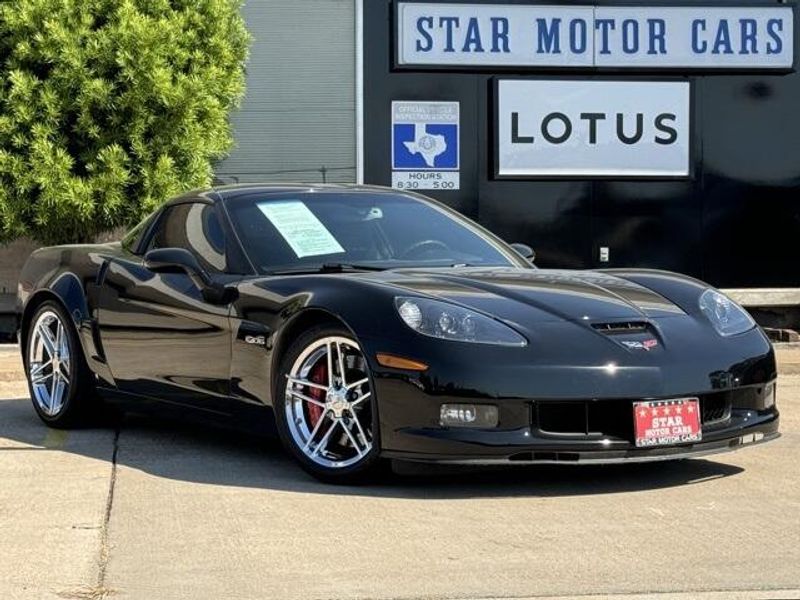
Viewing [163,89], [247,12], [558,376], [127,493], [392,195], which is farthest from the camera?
[247,12]

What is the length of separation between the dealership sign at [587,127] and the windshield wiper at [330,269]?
926cm

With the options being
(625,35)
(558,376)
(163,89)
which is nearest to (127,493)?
(558,376)

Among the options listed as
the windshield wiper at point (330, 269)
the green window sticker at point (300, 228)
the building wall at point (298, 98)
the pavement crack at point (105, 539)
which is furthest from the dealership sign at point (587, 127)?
the pavement crack at point (105, 539)

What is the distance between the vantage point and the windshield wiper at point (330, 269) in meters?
6.58

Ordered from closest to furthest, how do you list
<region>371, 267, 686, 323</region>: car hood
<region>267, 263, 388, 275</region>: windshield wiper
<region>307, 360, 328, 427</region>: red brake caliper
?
<region>371, 267, 686, 323</region>: car hood
<region>307, 360, 328, 427</region>: red brake caliper
<region>267, 263, 388, 275</region>: windshield wiper

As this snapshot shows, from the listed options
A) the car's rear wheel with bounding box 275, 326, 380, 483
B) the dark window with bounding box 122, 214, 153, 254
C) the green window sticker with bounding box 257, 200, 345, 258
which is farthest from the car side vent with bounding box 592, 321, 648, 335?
the dark window with bounding box 122, 214, 153, 254

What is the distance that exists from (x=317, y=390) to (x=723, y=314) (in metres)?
1.76

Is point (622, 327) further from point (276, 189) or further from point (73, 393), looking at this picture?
point (73, 393)

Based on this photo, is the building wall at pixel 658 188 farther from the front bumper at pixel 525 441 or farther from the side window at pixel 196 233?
the front bumper at pixel 525 441

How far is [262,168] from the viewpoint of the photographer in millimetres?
15508

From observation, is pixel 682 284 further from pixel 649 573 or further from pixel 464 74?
pixel 464 74

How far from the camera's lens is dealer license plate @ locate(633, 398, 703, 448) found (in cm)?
573

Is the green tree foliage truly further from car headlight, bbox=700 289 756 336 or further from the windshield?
car headlight, bbox=700 289 756 336

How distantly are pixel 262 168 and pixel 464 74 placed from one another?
2335mm
